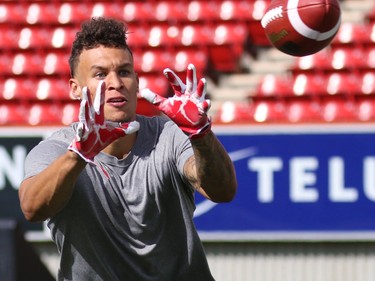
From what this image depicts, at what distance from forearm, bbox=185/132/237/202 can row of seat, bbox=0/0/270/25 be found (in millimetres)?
6745

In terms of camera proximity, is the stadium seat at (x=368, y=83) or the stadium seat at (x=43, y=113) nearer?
the stadium seat at (x=368, y=83)

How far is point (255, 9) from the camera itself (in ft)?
34.7

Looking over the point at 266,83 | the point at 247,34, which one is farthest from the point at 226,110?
the point at 247,34

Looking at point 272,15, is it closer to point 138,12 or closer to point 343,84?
point 343,84

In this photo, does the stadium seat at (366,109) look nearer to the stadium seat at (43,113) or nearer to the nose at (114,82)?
the stadium seat at (43,113)

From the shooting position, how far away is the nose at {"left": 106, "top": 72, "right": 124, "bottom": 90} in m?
3.97

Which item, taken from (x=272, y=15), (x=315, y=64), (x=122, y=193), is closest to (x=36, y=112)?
(x=315, y=64)

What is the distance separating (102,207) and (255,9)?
6799 mm

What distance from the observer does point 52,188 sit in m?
3.73

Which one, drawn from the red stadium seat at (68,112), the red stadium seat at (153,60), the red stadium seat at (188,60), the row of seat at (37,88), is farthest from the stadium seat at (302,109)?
the red stadium seat at (68,112)

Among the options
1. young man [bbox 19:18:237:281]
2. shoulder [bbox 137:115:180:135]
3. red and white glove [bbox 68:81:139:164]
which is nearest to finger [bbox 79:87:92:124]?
red and white glove [bbox 68:81:139:164]

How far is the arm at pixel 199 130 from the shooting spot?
368 cm

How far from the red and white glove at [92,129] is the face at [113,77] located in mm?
267

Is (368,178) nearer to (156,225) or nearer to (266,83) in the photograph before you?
(266,83)
